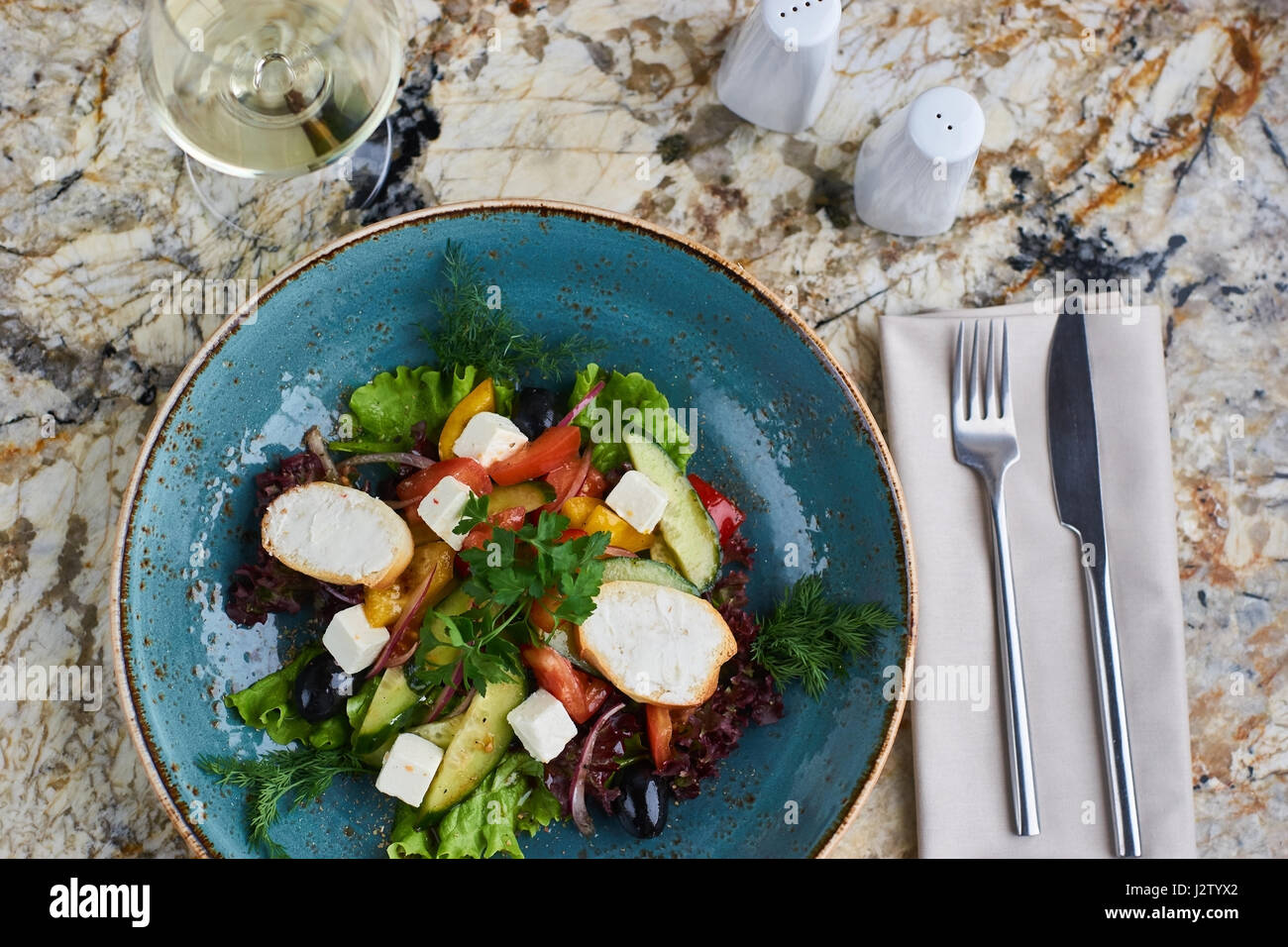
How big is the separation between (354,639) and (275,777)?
325 millimetres

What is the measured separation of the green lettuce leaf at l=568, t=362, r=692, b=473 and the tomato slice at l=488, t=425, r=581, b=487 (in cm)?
7

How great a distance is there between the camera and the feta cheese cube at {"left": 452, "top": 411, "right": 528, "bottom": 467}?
6.68 ft

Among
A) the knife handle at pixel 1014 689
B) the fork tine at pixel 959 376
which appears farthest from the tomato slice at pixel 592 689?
the fork tine at pixel 959 376

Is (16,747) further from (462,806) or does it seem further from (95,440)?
(462,806)

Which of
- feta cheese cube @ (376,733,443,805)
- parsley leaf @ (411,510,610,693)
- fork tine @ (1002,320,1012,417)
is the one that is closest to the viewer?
parsley leaf @ (411,510,610,693)

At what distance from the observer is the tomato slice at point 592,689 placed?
2080mm

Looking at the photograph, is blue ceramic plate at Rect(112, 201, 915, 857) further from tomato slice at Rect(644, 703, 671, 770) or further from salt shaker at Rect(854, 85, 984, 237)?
salt shaker at Rect(854, 85, 984, 237)

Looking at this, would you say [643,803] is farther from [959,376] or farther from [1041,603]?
[959,376]

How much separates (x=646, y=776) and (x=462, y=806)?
367mm

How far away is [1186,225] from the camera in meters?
Answer: 2.40

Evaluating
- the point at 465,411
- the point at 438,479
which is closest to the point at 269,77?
the point at 465,411

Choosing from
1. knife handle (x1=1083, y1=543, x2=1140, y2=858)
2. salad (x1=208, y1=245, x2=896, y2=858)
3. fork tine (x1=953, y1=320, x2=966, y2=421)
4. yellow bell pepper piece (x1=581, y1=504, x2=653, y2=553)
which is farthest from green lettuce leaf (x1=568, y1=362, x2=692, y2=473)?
knife handle (x1=1083, y1=543, x2=1140, y2=858)

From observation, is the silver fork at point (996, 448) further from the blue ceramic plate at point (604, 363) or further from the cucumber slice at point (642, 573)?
the cucumber slice at point (642, 573)
